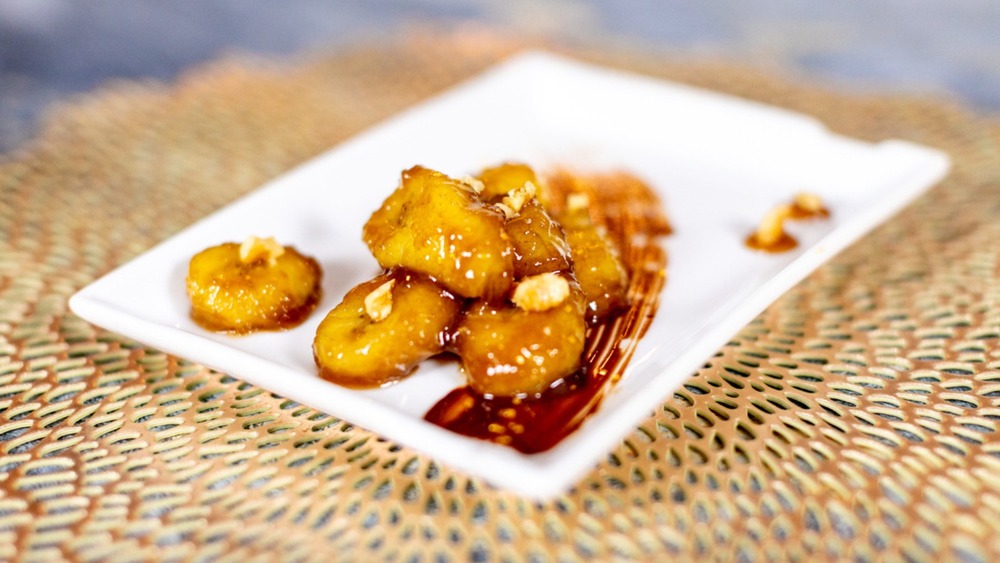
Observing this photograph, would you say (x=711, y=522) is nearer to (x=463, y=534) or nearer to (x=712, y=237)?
(x=463, y=534)

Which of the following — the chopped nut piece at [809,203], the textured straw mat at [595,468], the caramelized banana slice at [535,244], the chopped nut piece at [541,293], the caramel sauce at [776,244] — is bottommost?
the textured straw mat at [595,468]

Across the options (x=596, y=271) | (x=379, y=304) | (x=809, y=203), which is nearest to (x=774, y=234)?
(x=809, y=203)

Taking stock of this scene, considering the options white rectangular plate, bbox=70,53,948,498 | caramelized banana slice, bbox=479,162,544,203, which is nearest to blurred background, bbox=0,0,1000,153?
white rectangular plate, bbox=70,53,948,498

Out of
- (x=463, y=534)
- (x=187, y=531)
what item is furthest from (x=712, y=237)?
(x=187, y=531)

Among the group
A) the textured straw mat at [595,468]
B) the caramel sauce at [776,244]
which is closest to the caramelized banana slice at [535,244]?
the textured straw mat at [595,468]

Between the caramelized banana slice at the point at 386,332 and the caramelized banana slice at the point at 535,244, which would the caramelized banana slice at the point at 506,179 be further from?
the caramelized banana slice at the point at 386,332

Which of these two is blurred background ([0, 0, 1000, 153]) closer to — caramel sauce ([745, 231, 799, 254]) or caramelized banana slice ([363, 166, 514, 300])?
caramel sauce ([745, 231, 799, 254])

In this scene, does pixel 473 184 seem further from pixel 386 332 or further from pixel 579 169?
pixel 579 169
